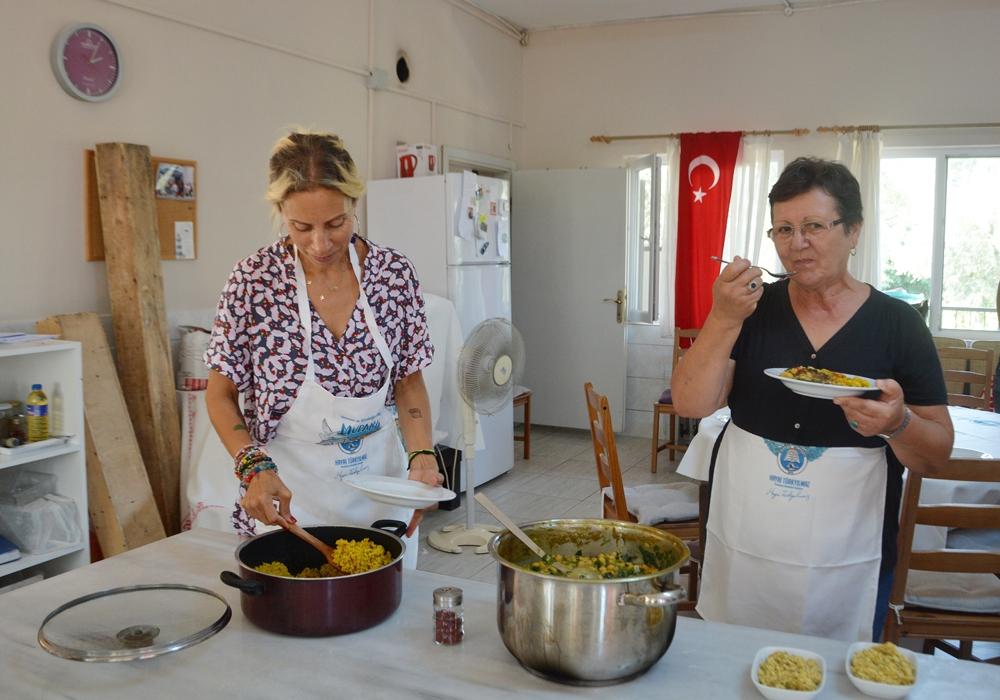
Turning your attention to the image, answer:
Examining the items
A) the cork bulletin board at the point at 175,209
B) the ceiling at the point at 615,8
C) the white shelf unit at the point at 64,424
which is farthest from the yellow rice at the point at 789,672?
the ceiling at the point at 615,8

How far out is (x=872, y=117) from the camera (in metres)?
5.89

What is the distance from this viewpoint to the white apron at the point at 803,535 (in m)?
1.78

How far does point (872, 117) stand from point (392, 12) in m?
3.29

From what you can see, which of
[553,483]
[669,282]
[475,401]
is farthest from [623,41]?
[475,401]

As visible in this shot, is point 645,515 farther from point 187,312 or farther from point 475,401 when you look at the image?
point 187,312

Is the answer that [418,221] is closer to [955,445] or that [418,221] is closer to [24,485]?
[24,485]

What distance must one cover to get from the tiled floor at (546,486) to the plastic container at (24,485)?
5.42ft

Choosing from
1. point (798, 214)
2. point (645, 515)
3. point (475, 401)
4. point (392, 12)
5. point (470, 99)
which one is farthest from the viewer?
point (470, 99)

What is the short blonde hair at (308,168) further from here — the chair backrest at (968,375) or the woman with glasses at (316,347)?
the chair backrest at (968,375)

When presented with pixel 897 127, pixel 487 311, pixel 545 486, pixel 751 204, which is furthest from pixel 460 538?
pixel 897 127

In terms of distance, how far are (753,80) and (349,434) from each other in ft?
17.2

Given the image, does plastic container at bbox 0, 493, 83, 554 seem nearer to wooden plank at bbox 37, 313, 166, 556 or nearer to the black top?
wooden plank at bbox 37, 313, 166, 556

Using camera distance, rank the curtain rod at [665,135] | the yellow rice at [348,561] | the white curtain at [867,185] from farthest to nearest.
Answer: the curtain rod at [665,135]
the white curtain at [867,185]
the yellow rice at [348,561]

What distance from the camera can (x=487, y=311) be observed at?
520 cm
